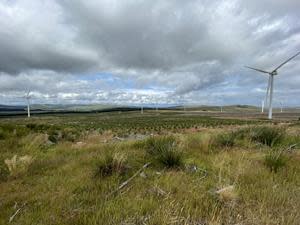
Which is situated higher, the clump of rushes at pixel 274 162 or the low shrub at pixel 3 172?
the clump of rushes at pixel 274 162

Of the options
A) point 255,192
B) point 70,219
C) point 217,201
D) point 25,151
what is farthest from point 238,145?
point 25,151

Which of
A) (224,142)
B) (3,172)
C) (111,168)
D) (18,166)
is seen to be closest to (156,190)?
(111,168)

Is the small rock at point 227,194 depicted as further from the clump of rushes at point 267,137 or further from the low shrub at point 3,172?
the clump of rushes at point 267,137

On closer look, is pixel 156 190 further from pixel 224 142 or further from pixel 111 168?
pixel 224 142

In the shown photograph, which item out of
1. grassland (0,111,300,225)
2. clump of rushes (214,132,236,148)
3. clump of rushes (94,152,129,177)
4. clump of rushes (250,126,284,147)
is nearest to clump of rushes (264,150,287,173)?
grassland (0,111,300,225)

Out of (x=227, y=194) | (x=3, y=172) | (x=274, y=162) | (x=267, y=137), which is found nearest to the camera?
(x=227, y=194)

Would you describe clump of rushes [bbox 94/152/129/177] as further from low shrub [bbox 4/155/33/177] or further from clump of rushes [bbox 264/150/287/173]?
clump of rushes [bbox 264/150/287/173]

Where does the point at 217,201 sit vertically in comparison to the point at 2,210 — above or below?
above

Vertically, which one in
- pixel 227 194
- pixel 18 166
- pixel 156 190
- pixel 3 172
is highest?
pixel 227 194

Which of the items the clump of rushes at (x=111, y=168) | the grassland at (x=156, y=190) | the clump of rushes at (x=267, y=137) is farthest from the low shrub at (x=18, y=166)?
the clump of rushes at (x=267, y=137)

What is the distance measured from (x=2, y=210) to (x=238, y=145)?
798cm

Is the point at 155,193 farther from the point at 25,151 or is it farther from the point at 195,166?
the point at 25,151

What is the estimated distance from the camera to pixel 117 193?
462cm

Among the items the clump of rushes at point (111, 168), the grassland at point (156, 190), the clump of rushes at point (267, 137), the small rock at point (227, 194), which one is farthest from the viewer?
the clump of rushes at point (267, 137)
